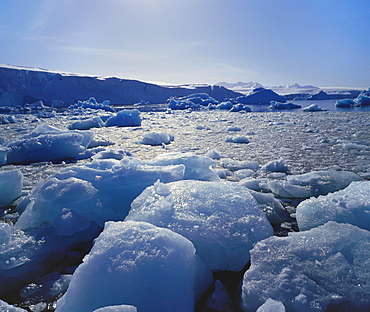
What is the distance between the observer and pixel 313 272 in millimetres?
1254

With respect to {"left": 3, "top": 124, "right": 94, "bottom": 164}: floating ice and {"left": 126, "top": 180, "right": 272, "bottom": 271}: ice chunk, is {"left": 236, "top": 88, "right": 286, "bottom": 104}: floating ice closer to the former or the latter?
{"left": 3, "top": 124, "right": 94, "bottom": 164}: floating ice

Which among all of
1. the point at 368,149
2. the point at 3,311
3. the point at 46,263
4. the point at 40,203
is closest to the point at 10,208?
the point at 40,203

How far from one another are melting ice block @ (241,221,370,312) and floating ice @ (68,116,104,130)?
9109 mm

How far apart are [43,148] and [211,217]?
4.04 metres

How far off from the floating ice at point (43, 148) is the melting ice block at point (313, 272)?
428 centimetres

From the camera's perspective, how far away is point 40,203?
6.78ft

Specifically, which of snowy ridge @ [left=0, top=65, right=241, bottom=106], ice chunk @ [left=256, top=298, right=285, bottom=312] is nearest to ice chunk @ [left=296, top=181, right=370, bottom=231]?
ice chunk @ [left=256, top=298, right=285, bottom=312]

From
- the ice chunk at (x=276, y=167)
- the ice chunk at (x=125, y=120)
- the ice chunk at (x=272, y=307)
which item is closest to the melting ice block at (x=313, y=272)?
the ice chunk at (x=272, y=307)

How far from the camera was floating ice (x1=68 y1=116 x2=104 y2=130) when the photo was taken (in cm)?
926

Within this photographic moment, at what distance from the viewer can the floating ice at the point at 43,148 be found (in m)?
4.51

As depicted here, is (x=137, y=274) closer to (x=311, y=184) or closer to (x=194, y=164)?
(x=194, y=164)

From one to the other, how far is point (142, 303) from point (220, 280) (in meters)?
0.51

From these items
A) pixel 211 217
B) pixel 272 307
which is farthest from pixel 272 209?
pixel 272 307

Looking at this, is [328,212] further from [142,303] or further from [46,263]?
[46,263]
